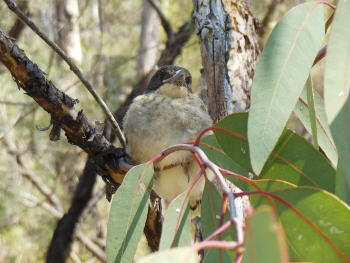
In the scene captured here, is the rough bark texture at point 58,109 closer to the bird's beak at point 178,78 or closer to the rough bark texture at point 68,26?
the bird's beak at point 178,78

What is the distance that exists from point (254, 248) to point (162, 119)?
77.4 inches

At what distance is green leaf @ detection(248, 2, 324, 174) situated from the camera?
4.66 feet

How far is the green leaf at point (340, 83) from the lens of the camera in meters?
1.28

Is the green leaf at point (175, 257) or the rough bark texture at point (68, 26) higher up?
the rough bark texture at point (68, 26)

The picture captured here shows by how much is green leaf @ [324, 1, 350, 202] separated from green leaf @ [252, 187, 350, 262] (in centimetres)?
8

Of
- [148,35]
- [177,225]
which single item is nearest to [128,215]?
[177,225]

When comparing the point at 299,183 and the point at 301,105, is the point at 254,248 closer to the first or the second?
the point at 299,183

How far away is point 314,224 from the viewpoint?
138cm

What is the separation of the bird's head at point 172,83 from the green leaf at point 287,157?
52.9 inches

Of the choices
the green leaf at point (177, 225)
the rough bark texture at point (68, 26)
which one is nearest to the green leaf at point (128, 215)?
the green leaf at point (177, 225)

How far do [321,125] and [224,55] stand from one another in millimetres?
980

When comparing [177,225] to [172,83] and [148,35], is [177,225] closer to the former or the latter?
[172,83]

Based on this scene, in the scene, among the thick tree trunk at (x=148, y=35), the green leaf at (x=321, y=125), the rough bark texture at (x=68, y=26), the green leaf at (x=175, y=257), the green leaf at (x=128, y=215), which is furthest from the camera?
the thick tree trunk at (x=148, y=35)

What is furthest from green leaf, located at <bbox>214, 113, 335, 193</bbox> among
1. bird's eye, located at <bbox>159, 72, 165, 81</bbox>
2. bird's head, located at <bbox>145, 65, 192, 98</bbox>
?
bird's eye, located at <bbox>159, 72, 165, 81</bbox>
